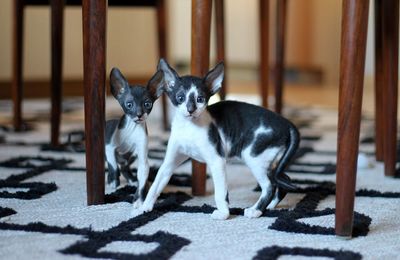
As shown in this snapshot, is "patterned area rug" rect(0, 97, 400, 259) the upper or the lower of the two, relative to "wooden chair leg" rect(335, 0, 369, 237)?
lower

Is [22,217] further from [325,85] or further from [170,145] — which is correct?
[325,85]

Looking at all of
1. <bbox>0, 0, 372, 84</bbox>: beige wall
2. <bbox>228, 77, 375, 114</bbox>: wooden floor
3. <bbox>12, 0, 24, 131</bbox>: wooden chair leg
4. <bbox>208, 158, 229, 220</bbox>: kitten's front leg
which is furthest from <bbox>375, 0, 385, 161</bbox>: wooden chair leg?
<bbox>0, 0, 372, 84</bbox>: beige wall

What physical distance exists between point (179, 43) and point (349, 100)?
165 inches

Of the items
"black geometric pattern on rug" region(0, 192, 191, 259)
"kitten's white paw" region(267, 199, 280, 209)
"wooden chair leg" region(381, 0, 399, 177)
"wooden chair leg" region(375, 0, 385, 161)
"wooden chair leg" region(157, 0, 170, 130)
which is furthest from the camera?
"wooden chair leg" region(157, 0, 170, 130)

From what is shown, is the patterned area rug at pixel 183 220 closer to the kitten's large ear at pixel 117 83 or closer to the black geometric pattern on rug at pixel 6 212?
the black geometric pattern on rug at pixel 6 212

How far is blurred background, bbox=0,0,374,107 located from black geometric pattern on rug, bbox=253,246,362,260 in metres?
2.59

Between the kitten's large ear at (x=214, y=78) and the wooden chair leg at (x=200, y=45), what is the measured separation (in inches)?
4.4

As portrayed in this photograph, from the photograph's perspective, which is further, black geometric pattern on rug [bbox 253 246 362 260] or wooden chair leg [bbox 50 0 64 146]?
wooden chair leg [bbox 50 0 64 146]

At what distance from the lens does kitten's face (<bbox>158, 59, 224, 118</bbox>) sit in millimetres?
930

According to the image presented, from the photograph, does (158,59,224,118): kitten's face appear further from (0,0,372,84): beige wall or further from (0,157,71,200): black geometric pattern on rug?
(0,0,372,84): beige wall

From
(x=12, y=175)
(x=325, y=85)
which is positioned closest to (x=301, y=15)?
(x=325, y=85)

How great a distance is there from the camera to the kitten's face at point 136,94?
0.99 metres

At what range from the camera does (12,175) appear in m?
1.21

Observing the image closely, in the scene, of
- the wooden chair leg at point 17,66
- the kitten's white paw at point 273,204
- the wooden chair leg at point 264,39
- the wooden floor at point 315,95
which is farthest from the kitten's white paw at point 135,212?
the wooden floor at point 315,95
